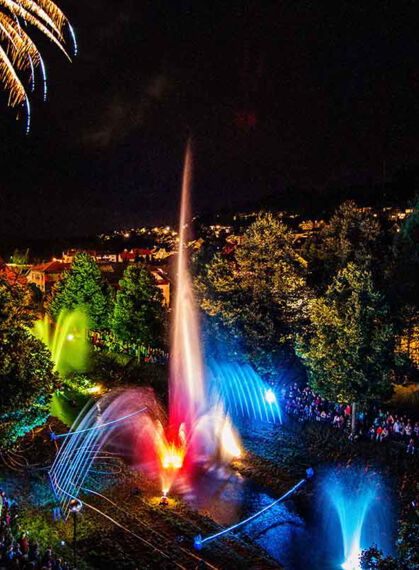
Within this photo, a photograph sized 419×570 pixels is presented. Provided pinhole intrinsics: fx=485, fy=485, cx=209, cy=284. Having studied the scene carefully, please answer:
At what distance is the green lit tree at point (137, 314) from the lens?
115ft

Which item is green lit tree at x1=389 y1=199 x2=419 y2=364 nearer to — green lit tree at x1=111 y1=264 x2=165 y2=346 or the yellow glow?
the yellow glow

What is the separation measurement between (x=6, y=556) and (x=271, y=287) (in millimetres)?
18276

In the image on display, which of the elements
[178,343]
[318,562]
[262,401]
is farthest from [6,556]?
[178,343]

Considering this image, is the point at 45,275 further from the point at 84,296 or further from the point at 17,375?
the point at 17,375

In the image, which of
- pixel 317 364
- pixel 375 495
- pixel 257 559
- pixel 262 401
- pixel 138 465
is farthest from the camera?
pixel 262 401

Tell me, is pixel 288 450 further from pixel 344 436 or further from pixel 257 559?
pixel 257 559

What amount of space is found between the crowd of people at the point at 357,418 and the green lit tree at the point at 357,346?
138 cm

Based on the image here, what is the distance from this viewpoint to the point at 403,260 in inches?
1233

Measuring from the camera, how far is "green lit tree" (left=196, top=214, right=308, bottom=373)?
25453 millimetres

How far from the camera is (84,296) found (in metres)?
42.9

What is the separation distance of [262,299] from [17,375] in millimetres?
13515

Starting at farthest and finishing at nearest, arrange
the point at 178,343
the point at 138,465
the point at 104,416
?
the point at 178,343 → the point at 104,416 → the point at 138,465

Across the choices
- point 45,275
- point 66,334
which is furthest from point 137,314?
point 45,275

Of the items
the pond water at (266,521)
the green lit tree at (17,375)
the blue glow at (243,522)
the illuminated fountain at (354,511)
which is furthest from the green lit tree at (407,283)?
the green lit tree at (17,375)
